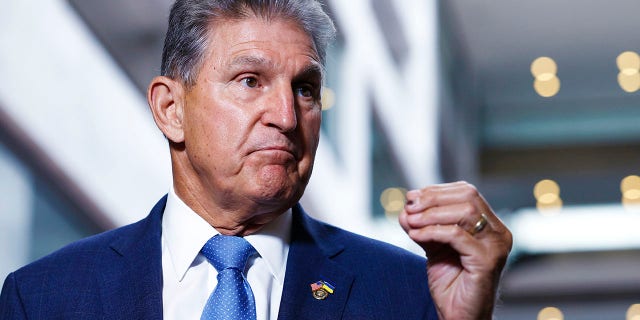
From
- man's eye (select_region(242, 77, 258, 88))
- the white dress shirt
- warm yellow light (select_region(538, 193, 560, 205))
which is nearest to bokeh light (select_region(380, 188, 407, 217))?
the white dress shirt

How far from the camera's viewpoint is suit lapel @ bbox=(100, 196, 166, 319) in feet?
6.30

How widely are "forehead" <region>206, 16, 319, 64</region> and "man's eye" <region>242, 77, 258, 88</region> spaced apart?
0.05m

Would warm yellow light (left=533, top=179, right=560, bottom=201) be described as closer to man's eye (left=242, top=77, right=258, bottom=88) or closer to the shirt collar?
the shirt collar

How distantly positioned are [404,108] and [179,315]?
293 inches

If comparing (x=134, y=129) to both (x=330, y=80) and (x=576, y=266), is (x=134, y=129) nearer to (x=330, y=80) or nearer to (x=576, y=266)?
(x=330, y=80)

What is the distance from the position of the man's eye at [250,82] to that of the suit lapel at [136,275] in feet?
1.22

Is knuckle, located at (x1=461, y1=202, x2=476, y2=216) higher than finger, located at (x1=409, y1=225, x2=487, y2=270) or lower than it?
higher

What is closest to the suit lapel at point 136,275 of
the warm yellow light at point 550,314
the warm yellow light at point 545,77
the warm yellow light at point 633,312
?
the warm yellow light at point 545,77

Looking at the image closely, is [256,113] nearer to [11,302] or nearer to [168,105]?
[168,105]

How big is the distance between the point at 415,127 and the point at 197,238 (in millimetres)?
7731

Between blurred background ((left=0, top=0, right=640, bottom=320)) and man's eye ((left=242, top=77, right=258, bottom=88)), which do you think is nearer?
man's eye ((left=242, top=77, right=258, bottom=88))

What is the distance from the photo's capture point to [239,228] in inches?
80.3

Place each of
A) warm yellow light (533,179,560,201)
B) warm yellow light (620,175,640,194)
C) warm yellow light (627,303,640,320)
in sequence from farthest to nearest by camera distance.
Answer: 1. warm yellow light (627,303,640,320)
2. warm yellow light (533,179,560,201)
3. warm yellow light (620,175,640,194)

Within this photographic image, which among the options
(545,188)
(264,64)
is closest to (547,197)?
(545,188)
